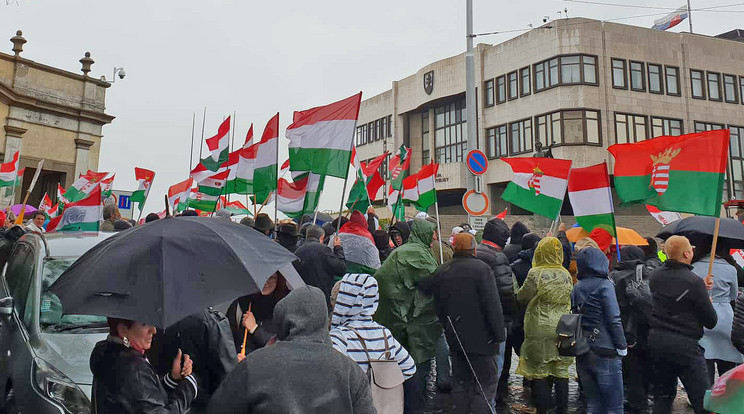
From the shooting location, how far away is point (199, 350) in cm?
294

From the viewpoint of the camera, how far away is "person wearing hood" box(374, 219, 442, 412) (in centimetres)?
561

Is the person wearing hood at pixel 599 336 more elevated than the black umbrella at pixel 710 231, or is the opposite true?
the black umbrella at pixel 710 231

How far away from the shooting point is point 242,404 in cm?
225

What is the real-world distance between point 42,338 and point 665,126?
41.0m

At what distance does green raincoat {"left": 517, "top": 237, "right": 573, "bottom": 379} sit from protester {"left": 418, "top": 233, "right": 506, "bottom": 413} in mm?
764

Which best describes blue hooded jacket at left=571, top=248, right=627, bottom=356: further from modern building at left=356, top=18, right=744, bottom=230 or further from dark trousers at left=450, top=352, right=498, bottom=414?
modern building at left=356, top=18, right=744, bottom=230

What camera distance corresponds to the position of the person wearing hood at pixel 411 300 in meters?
5.61

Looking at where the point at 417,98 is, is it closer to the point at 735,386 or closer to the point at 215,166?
the point at 215,166

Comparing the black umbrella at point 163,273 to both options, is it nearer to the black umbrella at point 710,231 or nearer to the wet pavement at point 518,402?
the wet pavement at point 518,402

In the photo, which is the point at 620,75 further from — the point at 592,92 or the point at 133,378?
the point at 133,378

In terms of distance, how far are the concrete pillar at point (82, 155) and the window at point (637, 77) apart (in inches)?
1288

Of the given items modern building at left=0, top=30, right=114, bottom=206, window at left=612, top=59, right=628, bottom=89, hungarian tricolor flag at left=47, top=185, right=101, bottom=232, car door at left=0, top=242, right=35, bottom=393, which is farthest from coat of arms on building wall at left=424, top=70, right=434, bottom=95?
car door at left=0, top=242, right=35, bottom=393

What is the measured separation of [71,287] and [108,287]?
0.79 feet

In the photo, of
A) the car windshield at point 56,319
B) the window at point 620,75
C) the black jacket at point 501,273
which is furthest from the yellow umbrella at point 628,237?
the window at point 620,75
